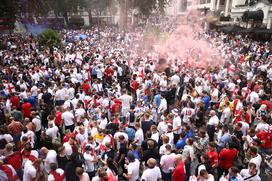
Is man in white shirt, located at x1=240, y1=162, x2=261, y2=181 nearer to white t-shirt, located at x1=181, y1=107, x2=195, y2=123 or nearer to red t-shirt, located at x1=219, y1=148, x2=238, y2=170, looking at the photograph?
red t-shirt, located at x1=219, y1=148, x2=238, y2=170

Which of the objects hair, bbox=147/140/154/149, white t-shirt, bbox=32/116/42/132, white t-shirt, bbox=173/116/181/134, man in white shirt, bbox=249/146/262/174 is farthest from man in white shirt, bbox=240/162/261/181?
white t-shirt, bbox=32/116/42/132

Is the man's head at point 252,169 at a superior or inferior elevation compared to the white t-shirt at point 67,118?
superior

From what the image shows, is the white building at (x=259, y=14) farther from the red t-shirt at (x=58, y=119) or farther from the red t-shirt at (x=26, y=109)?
the red t-shirt at (x=26, y=109)

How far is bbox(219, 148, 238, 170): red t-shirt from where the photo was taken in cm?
602

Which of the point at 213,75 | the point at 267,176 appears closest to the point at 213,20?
the point at 213,75

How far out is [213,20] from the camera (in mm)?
47094

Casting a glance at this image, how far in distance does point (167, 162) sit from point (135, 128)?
6.29 feet

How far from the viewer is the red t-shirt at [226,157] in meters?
6.02

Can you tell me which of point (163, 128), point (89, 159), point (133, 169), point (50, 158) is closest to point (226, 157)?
point (163, 128)

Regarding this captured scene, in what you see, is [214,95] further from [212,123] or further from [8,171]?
[8,171]

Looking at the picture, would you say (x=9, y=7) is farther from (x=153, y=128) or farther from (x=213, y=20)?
(x=213, y=20)

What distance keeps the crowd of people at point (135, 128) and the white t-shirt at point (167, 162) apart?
0.02 meters

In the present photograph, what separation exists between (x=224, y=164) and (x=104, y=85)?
349 inches

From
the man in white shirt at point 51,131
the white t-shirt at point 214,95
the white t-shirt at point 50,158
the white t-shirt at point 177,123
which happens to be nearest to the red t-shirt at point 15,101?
the man in white shirt at point 51,131
